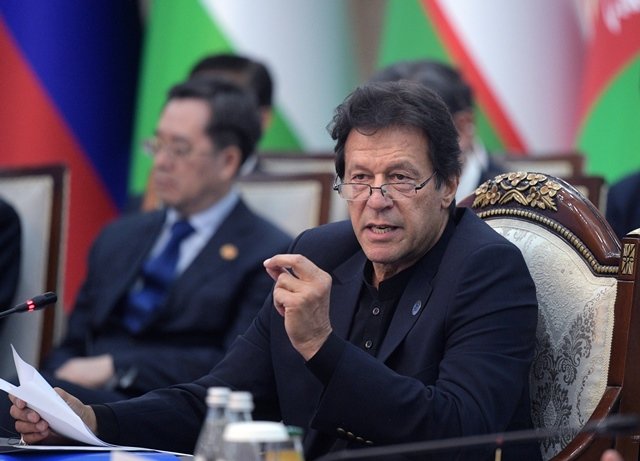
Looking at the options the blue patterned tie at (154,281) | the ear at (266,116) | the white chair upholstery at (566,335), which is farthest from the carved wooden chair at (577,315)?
the ear at (266,116)

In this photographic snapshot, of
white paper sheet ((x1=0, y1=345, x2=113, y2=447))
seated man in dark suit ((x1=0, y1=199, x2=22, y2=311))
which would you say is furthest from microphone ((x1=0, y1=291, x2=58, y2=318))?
seated man in dark suit ((x1=0, y1=199, x2=22, y2=311))

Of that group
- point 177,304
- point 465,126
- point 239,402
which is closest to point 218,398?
point 239,402

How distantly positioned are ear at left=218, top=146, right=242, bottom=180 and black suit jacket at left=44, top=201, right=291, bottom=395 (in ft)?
0.69

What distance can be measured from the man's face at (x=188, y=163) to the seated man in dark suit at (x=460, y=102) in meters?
0.66

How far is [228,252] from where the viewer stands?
402cm

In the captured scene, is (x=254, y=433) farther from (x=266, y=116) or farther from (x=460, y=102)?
(x=266, y=116)

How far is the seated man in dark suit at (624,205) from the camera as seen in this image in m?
4.04

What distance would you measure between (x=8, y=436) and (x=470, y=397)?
99cm

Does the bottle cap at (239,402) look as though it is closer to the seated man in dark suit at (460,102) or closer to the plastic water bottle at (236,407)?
the plastic water bottle at (236,407)

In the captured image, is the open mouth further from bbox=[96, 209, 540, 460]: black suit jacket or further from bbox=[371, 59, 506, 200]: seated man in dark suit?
bbox=[371, 59, 506, 200]: seated man in dark suit

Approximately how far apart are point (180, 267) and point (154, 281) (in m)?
0.10

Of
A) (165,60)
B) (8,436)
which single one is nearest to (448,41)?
(165,60)

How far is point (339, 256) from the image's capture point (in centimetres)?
264

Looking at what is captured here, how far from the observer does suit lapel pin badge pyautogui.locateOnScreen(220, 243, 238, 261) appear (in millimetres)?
4000
